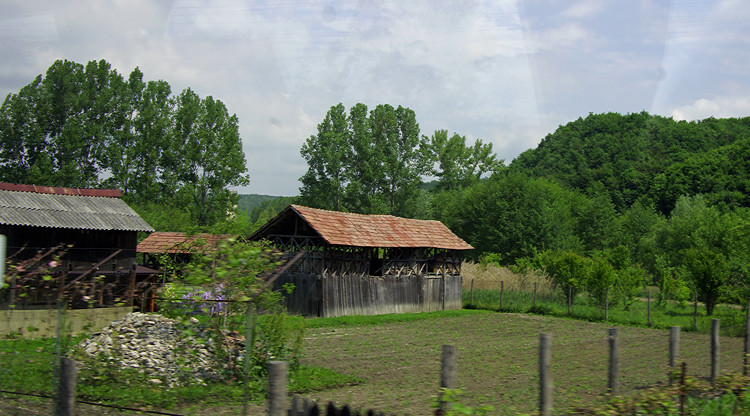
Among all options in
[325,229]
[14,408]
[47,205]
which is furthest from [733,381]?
[47,205]

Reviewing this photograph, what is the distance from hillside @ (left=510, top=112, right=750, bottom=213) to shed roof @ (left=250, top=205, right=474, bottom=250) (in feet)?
129

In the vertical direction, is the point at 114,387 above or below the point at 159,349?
below

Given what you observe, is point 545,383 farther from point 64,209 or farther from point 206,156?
point 206,156

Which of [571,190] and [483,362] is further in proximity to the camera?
[571,190]

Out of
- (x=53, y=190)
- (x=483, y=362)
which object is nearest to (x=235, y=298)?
(x=483, y=362)

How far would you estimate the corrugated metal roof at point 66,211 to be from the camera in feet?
67.6

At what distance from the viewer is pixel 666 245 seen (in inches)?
1972

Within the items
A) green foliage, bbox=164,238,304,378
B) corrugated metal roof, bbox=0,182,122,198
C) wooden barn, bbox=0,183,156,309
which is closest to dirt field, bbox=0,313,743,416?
green foliage, bbox=164,238,304,378

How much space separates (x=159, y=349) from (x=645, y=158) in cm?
6798

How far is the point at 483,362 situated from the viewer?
599 inches

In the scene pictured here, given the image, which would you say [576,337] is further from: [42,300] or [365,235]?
[42,300]

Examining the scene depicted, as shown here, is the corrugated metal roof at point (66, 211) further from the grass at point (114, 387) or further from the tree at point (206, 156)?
the tree at point (206, 156)

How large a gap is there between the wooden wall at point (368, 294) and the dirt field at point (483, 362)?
102 inches

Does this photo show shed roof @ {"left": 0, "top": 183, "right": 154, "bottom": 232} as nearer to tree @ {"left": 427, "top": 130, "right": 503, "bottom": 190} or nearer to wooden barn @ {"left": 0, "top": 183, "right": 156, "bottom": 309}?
wooden barn @ {"left": 0, "top": 183, "right": 156, "bottom": 309}
